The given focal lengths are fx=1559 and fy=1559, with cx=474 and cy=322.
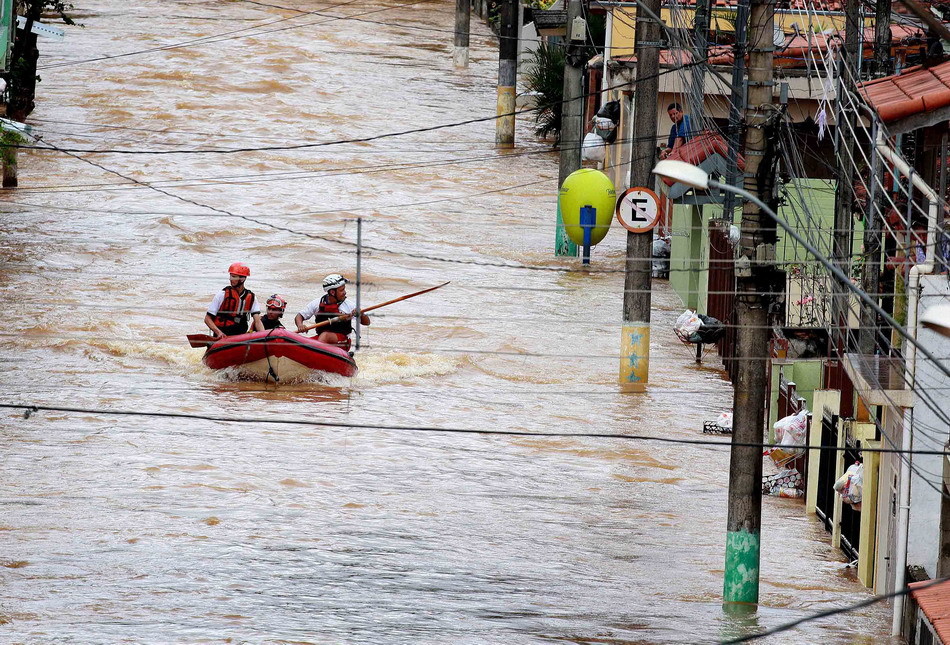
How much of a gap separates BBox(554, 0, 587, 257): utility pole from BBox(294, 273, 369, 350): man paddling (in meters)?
8.46

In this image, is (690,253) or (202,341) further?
(690,253)

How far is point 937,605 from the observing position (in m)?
10.7

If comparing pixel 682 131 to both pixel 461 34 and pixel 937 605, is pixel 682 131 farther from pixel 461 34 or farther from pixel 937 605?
pixel 461 34

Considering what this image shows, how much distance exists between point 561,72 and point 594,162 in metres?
2.49

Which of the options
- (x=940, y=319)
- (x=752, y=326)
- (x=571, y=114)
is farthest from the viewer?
(x=571, y=114)

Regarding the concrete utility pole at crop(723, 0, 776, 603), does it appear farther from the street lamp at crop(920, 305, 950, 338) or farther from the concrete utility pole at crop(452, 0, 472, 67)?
the concrete utility pole at crop(452, 0, 472, 67)

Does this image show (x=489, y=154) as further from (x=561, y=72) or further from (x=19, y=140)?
(x=19, y=140)

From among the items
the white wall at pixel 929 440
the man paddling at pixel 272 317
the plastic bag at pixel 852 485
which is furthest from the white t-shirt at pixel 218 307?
the white wall at pixel 929 440

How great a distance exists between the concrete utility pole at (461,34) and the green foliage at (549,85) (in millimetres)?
8664

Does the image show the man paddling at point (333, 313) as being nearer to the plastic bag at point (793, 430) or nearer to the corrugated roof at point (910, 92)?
the plastic bag at point (793, 430)

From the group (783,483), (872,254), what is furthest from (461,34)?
(872,254)

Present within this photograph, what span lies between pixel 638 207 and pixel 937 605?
10375mm

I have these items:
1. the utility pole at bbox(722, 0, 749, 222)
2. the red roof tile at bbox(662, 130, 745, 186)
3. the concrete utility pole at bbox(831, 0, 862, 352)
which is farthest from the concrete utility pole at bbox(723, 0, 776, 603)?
the red roof tile at bbox(662, 130, 745, 186)

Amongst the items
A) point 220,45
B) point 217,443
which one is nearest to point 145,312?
point 217,443
